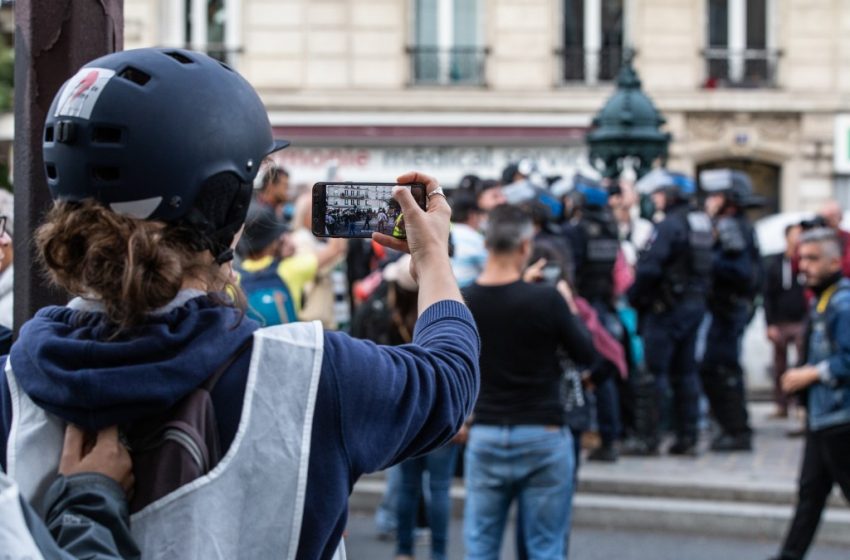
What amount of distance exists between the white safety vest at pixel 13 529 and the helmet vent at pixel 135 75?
0.66m

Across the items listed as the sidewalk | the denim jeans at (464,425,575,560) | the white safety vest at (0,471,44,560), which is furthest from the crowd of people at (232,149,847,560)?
the white safety vest at (0,471,44,560)

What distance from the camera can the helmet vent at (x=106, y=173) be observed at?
187 centimetres

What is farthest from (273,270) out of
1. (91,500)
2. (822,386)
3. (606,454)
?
(91,500)

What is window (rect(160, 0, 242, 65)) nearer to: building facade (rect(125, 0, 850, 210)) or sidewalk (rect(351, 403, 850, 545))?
building facade (rect(125, 0, 850, 210))

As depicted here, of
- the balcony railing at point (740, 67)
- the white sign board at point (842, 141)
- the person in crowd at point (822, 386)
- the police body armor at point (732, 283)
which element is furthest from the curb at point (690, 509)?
the balcony railing at point (740, 67)

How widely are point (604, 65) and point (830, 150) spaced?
370cm

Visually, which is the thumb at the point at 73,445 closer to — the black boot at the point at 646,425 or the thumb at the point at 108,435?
the thumb at the point at 108,435

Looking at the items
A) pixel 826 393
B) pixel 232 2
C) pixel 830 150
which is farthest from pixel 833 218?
pixel 232 2

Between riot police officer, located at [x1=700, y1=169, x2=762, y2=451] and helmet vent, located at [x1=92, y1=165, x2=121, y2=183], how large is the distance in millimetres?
8453

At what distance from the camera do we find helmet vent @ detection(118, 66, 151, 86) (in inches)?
74.7

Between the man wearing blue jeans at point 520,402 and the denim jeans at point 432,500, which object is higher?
the man wearing blue jeans at point 520,402

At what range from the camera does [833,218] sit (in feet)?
37.3

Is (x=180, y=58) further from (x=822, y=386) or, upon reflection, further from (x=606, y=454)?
(x=606, y=454)

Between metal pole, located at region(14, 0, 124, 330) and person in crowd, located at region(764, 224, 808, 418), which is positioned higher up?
metal pole, located at region(14, 0, 124, 330)
